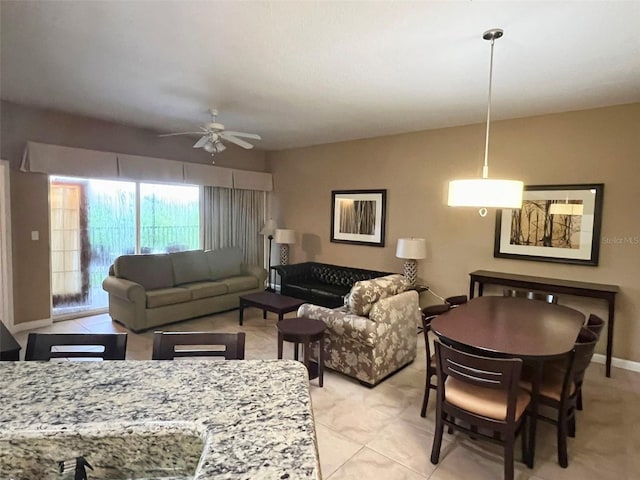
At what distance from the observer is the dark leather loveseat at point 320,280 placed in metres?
5.16

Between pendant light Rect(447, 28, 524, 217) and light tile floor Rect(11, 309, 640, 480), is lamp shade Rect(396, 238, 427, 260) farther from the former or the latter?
pendant light Rect(447, 28, 524, 217)

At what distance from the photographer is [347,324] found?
326 centimetres

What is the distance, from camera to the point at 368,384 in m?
3.27

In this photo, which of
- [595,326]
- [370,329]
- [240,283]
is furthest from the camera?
[240,283]

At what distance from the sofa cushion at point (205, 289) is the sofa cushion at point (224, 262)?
39 cm

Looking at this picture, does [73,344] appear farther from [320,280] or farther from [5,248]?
[320,280]

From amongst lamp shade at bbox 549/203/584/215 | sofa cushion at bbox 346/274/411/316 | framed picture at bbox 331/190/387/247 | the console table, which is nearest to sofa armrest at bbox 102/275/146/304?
sofa cushion at bbox 346/274/411/316

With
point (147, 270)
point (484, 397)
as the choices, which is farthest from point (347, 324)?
point (147, 270)

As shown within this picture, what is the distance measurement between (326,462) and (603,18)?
3.24 m

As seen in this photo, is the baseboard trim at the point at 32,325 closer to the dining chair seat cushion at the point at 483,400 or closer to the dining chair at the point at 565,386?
the dining chair seat cushion at the point at 483,400

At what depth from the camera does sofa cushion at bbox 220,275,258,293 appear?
18.3 ft

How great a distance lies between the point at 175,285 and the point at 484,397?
4360 millimetres

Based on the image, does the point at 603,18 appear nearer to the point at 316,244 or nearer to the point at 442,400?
the point at 442,400

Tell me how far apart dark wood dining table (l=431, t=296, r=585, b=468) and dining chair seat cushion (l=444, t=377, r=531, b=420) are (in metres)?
0.16
